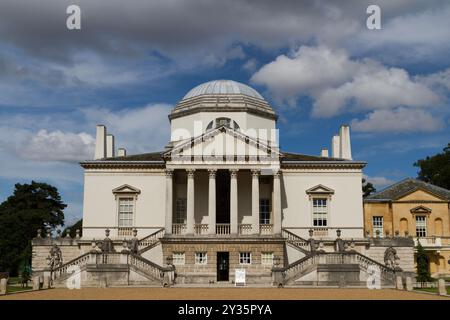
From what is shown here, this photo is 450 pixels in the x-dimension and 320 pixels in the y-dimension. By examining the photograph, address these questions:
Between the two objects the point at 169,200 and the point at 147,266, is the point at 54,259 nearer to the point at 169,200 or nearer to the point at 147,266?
the point at 147,266

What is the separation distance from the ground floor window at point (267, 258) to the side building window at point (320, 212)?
5617 mm

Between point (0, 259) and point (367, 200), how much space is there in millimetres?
42087

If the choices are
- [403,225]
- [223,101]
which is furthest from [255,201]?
[403,225]

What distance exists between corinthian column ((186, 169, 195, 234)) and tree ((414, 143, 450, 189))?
42784mm

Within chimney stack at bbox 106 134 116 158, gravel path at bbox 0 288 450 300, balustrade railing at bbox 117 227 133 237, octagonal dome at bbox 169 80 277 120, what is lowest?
gravel path at bbox 0 288 450 300

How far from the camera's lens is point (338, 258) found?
1344 inches

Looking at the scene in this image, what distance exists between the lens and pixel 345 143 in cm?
4566

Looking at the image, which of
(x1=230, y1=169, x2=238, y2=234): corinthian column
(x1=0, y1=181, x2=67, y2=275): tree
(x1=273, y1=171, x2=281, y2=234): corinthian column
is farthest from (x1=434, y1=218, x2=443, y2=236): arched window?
(x1=0, y1=181, x2=67, y2=275): tree

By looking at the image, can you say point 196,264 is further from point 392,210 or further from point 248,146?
point 392,210

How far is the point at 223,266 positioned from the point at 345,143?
1433cm

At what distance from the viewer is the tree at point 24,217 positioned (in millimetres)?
67500

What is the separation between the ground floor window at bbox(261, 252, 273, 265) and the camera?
37.5 m

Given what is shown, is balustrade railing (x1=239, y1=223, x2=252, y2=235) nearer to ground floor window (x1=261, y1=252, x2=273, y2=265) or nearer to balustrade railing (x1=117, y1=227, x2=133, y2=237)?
ground floor window (x1=261, y1=252, x2=273, y2=265)
